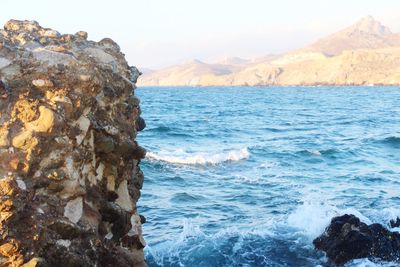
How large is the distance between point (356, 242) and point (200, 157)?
14575 millimetres

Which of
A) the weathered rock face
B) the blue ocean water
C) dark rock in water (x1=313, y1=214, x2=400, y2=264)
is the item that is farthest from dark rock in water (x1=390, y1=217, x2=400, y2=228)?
the weathered rock face

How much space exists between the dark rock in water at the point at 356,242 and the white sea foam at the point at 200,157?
12440 millimetres

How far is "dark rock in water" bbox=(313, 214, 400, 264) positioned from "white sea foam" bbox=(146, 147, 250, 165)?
12.4 m

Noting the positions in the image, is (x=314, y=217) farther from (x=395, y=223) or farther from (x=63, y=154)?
(x=63, y=154)

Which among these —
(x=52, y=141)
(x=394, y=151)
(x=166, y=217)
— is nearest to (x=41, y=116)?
(x=52, y=141)

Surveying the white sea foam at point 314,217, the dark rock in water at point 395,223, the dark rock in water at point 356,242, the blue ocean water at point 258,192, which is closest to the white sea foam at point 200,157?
the blue ocean water at point 258,192

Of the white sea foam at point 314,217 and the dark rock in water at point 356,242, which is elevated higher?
the dark rock in water at point 356,242

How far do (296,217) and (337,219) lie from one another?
7.62 feet

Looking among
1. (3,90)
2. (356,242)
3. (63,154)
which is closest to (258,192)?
(356,242)

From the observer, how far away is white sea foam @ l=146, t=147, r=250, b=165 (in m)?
24.7

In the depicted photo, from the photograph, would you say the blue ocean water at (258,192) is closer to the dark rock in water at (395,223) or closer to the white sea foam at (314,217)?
the white sea foam at (314,217)

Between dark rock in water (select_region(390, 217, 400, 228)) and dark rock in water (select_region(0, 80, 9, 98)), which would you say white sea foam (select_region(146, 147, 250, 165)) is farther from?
dark rock in water (select_region(0, 80, 9, 98))

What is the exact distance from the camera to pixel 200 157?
25469 mm

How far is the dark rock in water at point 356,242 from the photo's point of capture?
11.2 metres
